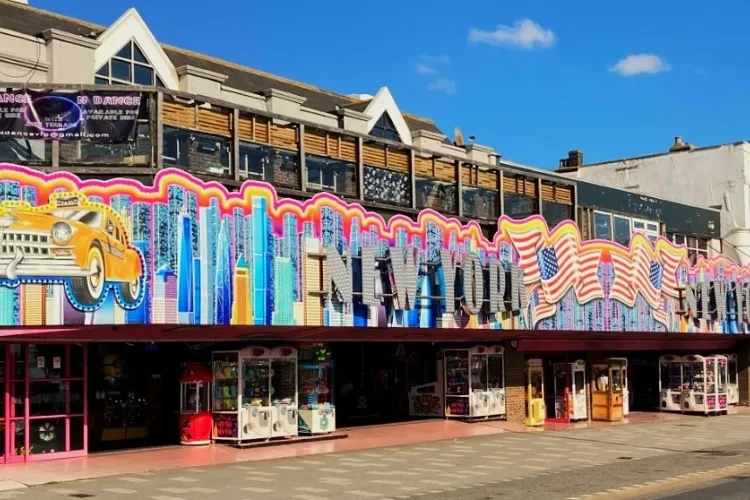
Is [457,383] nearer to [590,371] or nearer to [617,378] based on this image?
[590,371]

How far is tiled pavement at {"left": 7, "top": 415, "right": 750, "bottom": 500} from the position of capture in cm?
1375

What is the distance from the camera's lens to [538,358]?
26500 mm

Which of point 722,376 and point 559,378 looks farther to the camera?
point 722,376

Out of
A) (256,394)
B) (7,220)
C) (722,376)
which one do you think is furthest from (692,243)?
(7,220)

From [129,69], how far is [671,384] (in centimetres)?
2092

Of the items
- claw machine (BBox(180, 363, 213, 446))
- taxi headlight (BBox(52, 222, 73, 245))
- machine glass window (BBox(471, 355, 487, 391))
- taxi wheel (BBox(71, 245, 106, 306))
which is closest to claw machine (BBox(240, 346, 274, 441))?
claw machine (BBox(180, 363, 213, 446))

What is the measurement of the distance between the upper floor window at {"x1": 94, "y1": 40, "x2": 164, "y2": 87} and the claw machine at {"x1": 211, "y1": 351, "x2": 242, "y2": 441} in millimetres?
7007

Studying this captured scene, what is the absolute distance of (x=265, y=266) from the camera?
57.4 ft

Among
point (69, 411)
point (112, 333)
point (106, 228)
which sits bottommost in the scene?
point (69, 411)

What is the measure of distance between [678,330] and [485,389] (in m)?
8.57

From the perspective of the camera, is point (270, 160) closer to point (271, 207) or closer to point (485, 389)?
point (271, 207)

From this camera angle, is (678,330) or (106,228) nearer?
(106,228)

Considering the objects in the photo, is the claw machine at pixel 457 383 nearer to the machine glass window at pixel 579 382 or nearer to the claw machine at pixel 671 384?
the machine glass window at pixel 579 382

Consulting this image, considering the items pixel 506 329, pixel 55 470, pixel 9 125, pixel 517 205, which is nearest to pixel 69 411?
pixel 55 470
